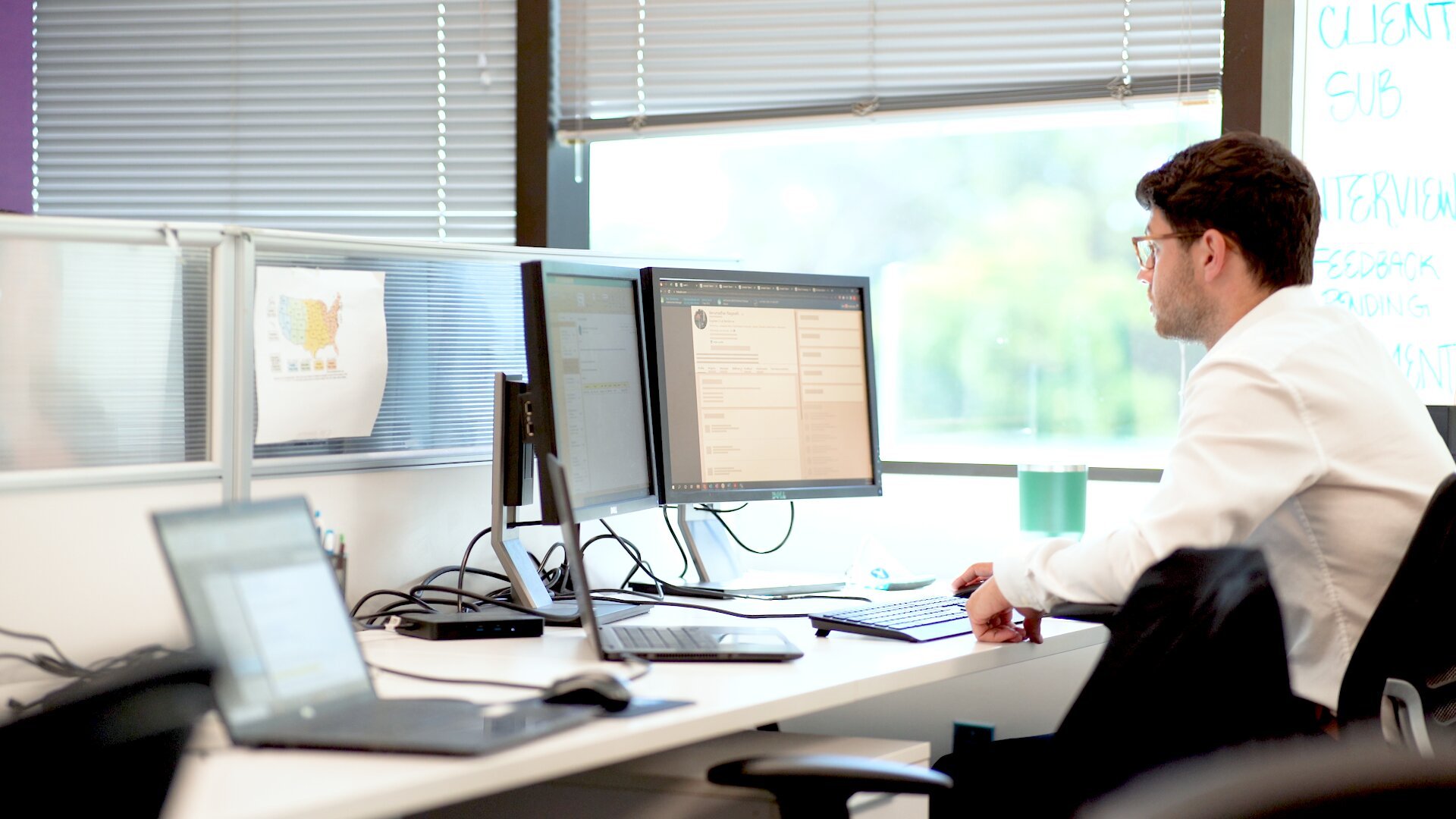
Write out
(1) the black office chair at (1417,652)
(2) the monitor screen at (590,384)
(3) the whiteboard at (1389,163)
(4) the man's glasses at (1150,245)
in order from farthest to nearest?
(3) the whiteboard at (1389,163) → (4) the man's glasses at (1150,245) → (2) the monitor screen at (590,384) → (1) the black office chair at (1417,652)

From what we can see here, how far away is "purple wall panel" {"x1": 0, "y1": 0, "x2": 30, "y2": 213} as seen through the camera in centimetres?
309

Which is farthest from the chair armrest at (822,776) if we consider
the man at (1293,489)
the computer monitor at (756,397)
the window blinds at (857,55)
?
the window blinds at (857,55)

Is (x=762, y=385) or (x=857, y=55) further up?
(x=857, y=55)

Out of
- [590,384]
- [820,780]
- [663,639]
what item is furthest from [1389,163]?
[820,780]

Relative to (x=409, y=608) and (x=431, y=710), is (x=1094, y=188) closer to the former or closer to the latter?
(x=409, y=608)

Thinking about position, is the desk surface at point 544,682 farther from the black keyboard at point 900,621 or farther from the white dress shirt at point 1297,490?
the white dress shirt at point 1297,490

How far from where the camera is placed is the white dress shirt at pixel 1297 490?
57.4 inches

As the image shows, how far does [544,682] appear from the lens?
134 cm

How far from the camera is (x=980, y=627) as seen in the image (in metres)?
1.62

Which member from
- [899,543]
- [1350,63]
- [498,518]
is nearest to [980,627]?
[498,518]

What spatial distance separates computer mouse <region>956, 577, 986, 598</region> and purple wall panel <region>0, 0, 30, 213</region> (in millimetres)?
2550

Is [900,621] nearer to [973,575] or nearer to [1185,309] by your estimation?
[973,575]

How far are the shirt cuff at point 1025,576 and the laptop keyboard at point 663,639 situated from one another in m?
0.38

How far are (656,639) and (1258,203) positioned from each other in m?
1.00
